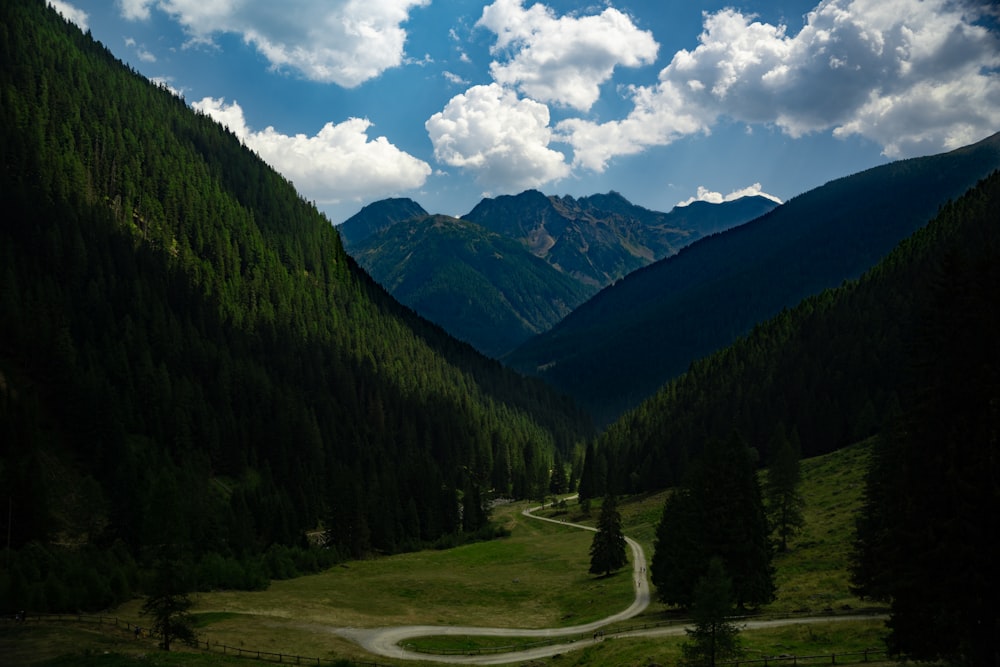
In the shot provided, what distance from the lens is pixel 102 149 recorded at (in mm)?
179500

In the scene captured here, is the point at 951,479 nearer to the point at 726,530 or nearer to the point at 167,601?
the point at 726,530

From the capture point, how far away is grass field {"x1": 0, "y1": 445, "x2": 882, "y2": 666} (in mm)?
40406

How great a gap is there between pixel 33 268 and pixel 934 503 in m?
155

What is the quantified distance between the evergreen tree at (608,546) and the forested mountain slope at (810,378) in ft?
103

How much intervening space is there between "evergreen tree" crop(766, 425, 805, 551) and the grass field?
86.9 inches

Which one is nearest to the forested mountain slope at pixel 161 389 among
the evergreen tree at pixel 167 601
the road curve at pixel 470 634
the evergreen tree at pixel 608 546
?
the road curve at pixel 470 634

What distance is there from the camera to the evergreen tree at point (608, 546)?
80.0 m

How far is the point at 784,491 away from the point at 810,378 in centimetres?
7960

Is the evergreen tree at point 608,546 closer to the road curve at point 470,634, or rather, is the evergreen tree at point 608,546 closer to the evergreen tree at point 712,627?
the road curve at point 470,634

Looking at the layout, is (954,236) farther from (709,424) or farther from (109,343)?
(109,343)

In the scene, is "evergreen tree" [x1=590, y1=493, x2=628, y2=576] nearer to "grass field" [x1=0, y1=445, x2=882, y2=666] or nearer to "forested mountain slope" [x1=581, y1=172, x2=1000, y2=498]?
"grass field" [x1=0, y1=445, x2=882, y2=666]

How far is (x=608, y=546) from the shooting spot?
263 feet

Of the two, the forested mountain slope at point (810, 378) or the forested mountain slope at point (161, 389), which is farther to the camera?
the forested mountain slope at point (810, 378)

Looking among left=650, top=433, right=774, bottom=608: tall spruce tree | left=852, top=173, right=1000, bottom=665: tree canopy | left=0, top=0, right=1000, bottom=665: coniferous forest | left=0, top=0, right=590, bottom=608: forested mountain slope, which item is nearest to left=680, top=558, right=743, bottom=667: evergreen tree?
left=0, top=0, right=1000, bottom=665: coniferous forest
